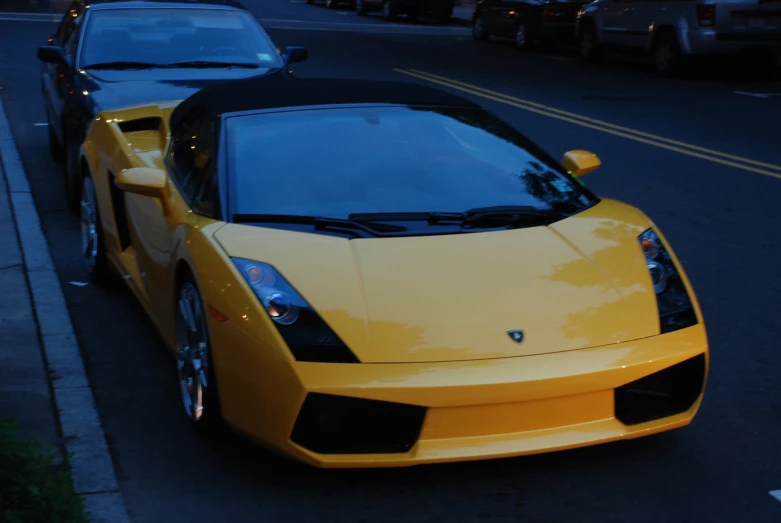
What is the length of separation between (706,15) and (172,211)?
1460 cm

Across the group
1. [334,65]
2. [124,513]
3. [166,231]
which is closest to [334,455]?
[124,513]

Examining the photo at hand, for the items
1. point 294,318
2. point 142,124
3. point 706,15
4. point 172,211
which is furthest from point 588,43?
point 294,318

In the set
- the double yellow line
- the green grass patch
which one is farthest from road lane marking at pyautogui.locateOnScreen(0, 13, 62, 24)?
the green grass patch

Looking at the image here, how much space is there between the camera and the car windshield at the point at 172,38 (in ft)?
30.9

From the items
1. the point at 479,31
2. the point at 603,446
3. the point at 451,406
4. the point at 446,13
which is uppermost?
the point at 451,406

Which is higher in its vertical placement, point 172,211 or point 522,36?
point 172,211

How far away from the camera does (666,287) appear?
4.52 meters

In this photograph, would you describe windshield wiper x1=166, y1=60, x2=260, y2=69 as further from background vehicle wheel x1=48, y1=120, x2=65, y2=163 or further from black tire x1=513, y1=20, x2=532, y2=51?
black tire x1=513, y1=20, x2=532, y2=51

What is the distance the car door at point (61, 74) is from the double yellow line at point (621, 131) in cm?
579

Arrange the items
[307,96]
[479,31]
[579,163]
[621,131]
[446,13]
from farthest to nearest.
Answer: [446,13], [479,31], [621,131], [579,163], [307,96]

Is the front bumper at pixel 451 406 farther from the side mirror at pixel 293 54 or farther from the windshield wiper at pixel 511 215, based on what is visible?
the side mirror at pixel 293 54

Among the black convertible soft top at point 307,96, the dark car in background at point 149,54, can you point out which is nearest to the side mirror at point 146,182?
the black convertible soft top at point 307,96

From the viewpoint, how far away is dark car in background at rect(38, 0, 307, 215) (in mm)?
8734

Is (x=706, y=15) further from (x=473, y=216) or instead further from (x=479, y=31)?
(x=473, y=216)
